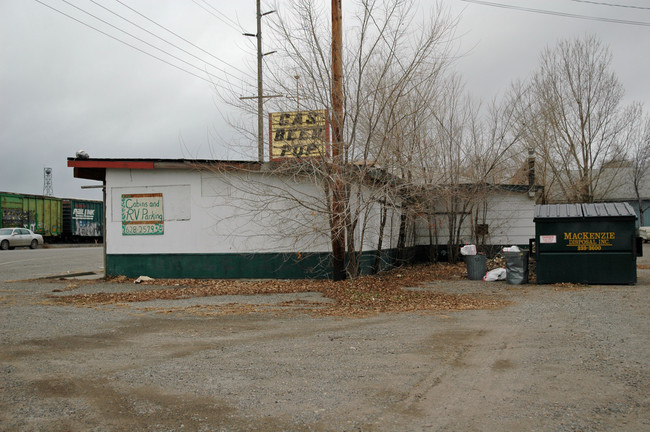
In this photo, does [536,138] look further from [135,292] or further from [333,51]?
[135,292]

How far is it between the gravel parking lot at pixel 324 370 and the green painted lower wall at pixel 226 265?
5.15 m

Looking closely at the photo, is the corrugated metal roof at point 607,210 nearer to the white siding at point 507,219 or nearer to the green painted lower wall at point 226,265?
the green painted lower wall at point 226,265

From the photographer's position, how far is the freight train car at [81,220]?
39.8 m

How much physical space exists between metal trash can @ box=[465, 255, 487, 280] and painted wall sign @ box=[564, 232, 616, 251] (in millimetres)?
2620

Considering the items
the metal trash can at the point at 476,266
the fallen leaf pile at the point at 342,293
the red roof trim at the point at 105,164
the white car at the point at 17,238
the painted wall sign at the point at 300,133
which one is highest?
the painted wall sign at the point at 300,133

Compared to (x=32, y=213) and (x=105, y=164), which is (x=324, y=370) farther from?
(x=32, y=213)

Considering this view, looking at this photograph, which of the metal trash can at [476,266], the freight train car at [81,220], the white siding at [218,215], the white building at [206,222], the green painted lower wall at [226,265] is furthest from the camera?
the freight train car at [81,220]

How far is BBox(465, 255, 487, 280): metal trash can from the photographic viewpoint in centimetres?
1590

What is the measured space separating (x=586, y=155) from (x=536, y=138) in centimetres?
256

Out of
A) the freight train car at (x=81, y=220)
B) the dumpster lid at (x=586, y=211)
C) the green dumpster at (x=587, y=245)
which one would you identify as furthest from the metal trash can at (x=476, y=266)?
the freight train car at (x=81, y=220)

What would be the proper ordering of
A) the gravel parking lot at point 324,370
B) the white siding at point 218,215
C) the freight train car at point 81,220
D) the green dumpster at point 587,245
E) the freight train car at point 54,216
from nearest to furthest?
the gravel parking lot at point 324,370, the green dumpster at point 587,245, the white siding at point 218,215, the freight train car at point 54,216, the freight train car at point 81,220

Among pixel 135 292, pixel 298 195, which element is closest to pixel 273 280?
pixel 298 195

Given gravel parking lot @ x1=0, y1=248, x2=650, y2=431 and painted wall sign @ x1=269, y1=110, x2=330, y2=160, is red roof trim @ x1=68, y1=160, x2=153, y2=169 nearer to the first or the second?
painted wall sign @ x1=269, y1=110, x2=330, y2=160

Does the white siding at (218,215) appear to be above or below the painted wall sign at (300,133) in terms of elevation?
below
